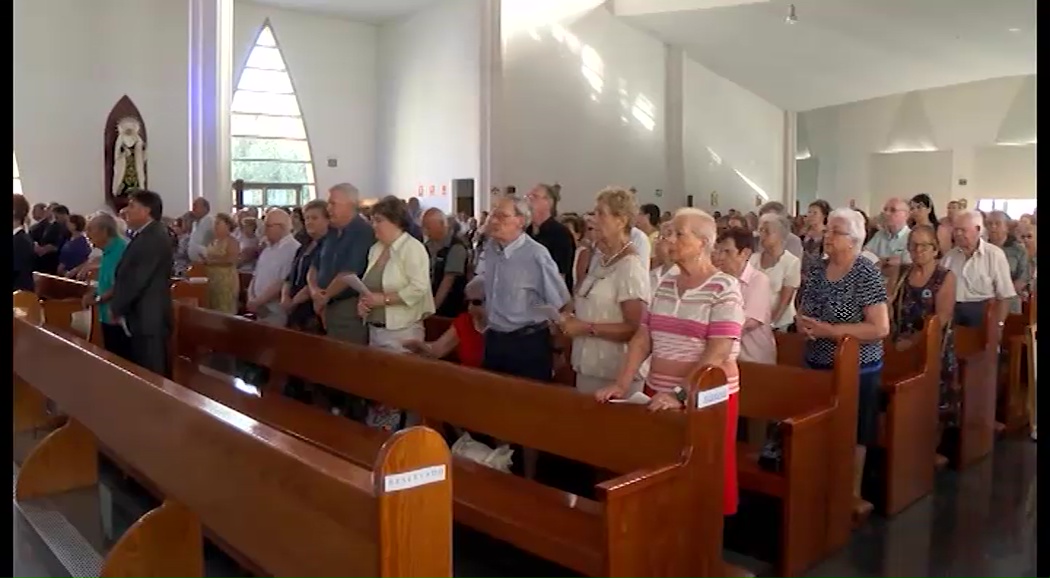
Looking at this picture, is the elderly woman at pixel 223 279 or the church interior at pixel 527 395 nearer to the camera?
the church interior at pixel 527 395

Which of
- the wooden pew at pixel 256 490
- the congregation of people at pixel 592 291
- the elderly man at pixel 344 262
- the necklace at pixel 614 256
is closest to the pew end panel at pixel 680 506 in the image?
the congregation of people at pixel 592 291

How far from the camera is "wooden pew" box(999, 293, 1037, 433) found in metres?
5.16

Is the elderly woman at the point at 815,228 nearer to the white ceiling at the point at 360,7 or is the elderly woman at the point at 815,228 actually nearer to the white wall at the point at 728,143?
the white wall at the point at 728,143

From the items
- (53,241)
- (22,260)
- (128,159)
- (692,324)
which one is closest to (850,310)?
(692,324)

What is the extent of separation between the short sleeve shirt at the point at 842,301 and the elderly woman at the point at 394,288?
5.15ft

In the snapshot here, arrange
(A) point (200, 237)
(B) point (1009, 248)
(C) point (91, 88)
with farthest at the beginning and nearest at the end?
(C) point (91, 88) < (A) point (200, 237) < (B) point (1009, 248)

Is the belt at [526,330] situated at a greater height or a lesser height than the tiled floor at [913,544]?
greater

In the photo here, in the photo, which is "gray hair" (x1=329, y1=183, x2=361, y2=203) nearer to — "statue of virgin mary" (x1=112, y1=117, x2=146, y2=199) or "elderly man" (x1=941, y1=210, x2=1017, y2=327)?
"elderly man" (x1=941, y1=210, x2=1017, y2=327)

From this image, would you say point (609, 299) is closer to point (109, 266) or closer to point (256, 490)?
point (256, 490)

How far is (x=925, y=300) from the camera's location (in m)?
4.13

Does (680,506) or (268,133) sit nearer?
(680,506)

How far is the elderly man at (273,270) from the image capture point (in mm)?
5176

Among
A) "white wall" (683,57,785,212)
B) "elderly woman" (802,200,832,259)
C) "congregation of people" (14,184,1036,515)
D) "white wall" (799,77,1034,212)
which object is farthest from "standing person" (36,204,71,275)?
"white wall" (799,77,1034,212)

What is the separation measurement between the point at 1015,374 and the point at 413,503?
442 centimetres
